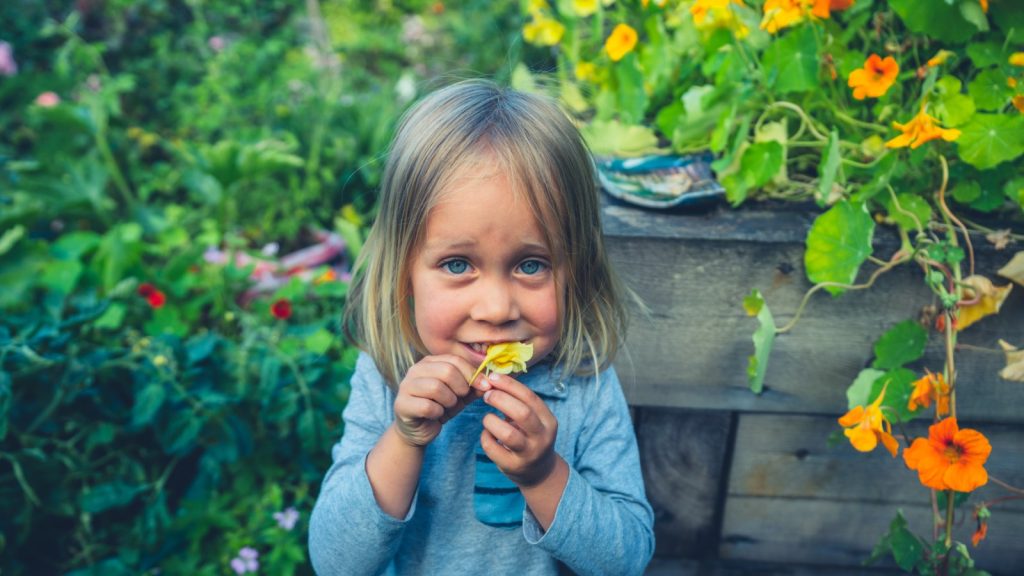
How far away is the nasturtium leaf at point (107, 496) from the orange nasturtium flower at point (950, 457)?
4.59 ft

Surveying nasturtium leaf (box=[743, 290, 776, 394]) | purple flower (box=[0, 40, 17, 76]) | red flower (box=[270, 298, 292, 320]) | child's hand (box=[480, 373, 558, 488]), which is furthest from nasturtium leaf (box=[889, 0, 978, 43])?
purple flower (box=[0, 40, 17, 76])

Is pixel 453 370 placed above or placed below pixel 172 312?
above

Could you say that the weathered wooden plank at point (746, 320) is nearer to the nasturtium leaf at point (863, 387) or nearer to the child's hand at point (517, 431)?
the nasturtium leaf at point (863, 387)

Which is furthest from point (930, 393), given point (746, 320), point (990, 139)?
point (990, 139)

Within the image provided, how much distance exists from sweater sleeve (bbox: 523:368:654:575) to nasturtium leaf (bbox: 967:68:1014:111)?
2.31ft

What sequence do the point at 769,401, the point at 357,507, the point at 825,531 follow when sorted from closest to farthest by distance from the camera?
the point at 357,507 < the point at 769,401 < the point at 825,531

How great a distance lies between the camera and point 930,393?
1.07 metres

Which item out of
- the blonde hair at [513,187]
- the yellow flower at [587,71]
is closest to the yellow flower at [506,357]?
the blonde hair at [513,187]

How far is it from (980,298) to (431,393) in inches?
33.6

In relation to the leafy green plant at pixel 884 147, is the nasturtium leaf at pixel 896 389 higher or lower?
lower

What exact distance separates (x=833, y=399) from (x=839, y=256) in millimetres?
Result: 304

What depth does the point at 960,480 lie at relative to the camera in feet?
3.15

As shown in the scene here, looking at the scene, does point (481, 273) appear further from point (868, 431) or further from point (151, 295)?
point (151, 295)

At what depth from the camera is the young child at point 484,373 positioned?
0.87 m
